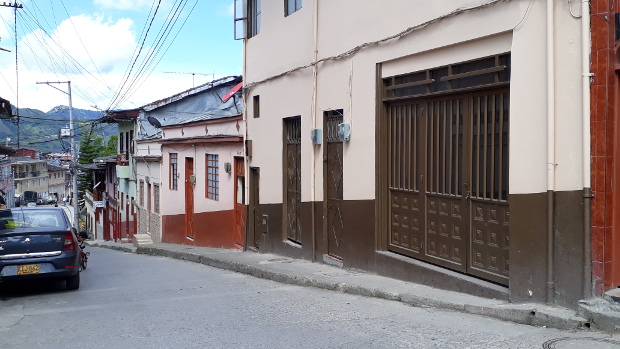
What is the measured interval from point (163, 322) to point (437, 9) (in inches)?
202

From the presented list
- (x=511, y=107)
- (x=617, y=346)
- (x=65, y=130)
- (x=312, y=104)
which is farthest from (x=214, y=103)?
(x=617, y=346)

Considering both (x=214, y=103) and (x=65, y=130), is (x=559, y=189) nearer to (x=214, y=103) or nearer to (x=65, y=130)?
(x=214, y=103)

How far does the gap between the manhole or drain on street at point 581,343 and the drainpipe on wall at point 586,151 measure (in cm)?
63

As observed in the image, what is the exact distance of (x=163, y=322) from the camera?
758 centimetres

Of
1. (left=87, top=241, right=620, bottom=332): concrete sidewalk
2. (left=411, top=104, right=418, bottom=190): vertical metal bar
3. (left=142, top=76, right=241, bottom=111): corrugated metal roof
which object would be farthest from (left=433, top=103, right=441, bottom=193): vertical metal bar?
(left=142, top=76, right=241, bottom=111): corrugated metal roof

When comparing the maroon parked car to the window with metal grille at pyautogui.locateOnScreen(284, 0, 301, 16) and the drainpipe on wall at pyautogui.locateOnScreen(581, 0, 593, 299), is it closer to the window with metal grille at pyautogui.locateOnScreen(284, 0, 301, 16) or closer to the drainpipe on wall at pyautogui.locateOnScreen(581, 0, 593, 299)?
the window with metal grille at pyautogui.locateOnScreen(284, 0, 301, 16)

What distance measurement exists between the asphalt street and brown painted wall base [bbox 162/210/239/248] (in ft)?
25.5

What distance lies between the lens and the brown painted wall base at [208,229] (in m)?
18.9

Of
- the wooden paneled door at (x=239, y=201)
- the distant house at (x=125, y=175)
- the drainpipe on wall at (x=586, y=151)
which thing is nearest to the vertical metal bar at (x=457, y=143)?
the drainpipe on wall at (x=586, y=151)

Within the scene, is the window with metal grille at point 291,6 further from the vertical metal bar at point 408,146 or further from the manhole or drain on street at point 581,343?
the manhole or drain on street at point 581,343

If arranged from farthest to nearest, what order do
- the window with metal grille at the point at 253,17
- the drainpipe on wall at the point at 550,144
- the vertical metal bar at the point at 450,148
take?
the window with metal grille at the point at 253,17 < the vertical metal bar at the point at 450,148 < the drainpipe on wall at the point at 550,144

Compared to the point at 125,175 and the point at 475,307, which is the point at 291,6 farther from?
the point at 125,175

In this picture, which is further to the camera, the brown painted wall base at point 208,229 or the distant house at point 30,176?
the distant house at point 30,176

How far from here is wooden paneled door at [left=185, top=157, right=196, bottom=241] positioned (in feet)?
74.9
